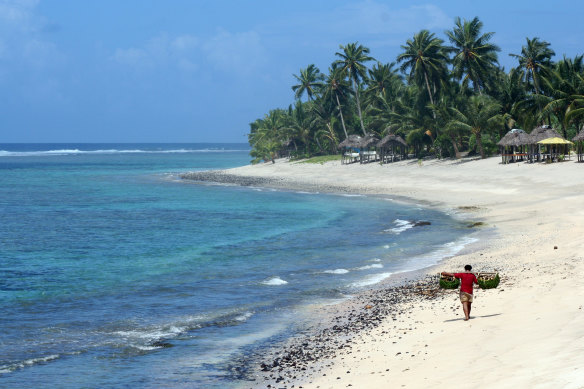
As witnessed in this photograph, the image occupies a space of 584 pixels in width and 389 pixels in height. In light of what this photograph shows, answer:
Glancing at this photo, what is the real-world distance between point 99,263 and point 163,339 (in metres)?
12.2

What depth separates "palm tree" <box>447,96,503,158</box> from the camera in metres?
59.9

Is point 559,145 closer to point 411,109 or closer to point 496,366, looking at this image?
point 411,109

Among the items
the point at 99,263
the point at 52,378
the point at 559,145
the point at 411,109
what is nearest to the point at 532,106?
the point at 559,145

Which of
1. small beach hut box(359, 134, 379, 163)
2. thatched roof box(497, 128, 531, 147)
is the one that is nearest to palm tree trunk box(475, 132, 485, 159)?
thatched roof box(497, 128, 531, 147)

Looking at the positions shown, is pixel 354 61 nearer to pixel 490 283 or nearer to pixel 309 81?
pixel 309 81

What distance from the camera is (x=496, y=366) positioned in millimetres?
10398

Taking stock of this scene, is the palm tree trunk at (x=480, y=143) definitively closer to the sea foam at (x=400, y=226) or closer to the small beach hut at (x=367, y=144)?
the small beach hut at (x=367, y=144)

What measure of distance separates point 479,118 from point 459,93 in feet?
29.3

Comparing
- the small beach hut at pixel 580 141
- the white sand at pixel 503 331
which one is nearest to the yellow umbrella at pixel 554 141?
the small beach hut at pixel 580 141

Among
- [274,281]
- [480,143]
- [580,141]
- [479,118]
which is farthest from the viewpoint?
[480,143]

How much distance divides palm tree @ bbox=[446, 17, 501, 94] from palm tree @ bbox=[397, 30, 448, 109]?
2089 millimetres

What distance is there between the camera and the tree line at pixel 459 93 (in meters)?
59.0

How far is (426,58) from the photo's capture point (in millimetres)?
67750

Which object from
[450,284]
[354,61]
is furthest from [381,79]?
[450,284]
